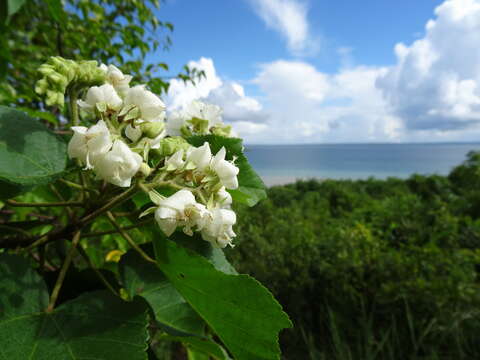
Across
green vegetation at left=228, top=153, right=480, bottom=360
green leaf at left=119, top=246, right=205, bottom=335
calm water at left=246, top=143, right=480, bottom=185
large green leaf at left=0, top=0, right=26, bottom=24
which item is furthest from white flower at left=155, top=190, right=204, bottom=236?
calm water at left=246, top=143, right=480, bottom=185

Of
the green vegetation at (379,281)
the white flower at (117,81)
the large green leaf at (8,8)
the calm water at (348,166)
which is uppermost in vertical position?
the large green leaf at (8,8)

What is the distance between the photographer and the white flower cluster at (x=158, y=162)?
18.5 inches

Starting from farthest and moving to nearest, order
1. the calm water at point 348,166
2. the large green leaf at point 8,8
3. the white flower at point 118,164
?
the calm water at point 348,166
the large green leaf at point 8,8
the white flower at point 118,164

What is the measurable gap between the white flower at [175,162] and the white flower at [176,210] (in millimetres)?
41

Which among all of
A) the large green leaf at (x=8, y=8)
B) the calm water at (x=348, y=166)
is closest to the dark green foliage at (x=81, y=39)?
the large green leaf at (x=8, y=8)

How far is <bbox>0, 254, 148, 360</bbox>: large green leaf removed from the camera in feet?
1.60

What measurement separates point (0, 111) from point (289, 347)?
343 centimetres

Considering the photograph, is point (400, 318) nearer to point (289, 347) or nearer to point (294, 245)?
point (289, 347)

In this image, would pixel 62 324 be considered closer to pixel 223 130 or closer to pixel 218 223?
pixel 218 223

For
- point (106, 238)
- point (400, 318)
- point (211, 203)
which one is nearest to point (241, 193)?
point (211, 203)

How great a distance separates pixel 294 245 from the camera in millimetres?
4121

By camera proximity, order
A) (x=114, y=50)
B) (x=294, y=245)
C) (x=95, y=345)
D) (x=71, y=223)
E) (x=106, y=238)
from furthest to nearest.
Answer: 1. (x=294, y=245)
2. (x=114, y=50)
3. (x=106, y=238)
4. (x=71, y=223)
5. (x=95, y=345)

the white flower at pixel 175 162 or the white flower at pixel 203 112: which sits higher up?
the white flower at pixel 203 112

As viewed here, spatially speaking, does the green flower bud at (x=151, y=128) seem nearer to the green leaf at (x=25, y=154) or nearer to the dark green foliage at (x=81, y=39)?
the green leaf at (x=25, y=154)
